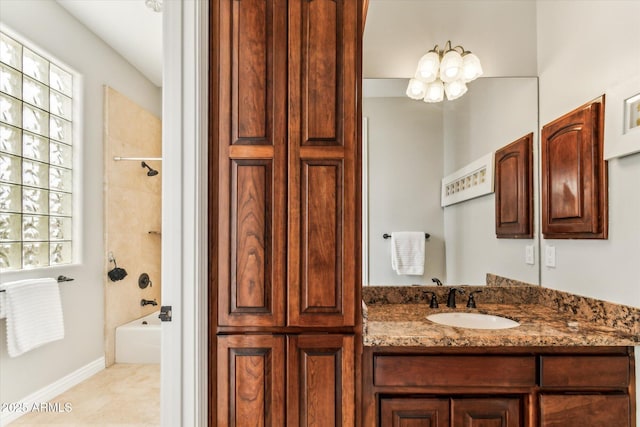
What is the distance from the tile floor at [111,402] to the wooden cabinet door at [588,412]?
215 centimetres

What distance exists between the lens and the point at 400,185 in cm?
206

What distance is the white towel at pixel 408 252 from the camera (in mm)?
2043

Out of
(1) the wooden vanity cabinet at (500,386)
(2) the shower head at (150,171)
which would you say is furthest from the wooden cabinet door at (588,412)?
(2) the shower head at (150,171)

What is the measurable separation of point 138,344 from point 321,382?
8.50 ft

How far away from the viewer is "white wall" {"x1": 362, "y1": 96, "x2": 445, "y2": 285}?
6.72 feet

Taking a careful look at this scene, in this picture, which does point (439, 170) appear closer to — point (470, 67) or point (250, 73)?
point (470, 67)

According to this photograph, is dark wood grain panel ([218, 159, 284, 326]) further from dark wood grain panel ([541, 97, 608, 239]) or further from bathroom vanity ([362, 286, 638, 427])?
dark wood grain panel ([541, 97, 608, 239])

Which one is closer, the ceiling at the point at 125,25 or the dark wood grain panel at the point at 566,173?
the dark wood grain panel at the point at 566,173

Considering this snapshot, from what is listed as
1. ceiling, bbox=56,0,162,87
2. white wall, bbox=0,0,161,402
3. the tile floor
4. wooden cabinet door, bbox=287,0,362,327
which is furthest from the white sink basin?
ceiling, bbox=56,0,162,87

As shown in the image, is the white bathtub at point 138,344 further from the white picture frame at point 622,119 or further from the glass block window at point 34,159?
the white picture frame at point 622,119

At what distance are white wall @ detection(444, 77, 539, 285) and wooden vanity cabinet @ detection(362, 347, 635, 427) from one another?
25.4 inches

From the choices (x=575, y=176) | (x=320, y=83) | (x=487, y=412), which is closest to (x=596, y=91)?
(x=575, y=176)

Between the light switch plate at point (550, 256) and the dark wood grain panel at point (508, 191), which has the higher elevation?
the dark wood grain panel at point (508, 191)

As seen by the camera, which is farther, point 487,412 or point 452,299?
point 452,299
